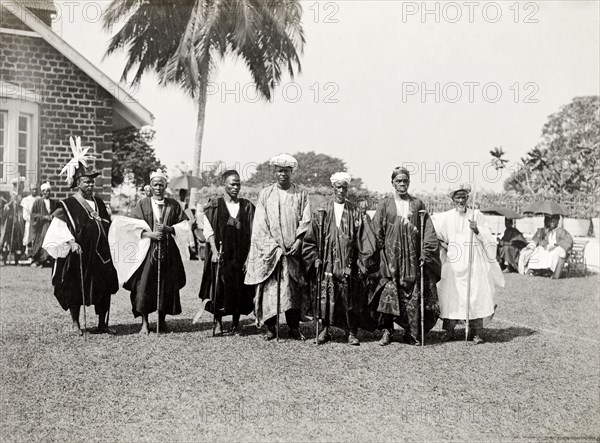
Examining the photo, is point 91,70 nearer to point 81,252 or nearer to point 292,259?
point 81,252

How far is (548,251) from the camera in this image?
629 inches

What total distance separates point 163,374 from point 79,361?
37.8 inches

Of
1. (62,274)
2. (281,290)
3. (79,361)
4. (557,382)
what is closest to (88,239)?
(62,274)

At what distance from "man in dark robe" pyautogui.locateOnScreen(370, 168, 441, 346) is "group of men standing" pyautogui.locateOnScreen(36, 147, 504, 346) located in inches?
0.5

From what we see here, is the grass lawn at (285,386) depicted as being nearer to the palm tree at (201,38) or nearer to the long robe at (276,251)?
the long robe at (276,251)

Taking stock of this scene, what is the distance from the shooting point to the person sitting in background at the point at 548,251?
615 inches

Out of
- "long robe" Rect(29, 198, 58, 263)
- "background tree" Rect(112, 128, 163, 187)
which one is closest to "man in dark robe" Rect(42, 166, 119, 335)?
"long robe" Rect(29, 198, 58, 263)

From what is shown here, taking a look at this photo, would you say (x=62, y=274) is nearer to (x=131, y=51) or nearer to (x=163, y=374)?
(x=163, y=374)

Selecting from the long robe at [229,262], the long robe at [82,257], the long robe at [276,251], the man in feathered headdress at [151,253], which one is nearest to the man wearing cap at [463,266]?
the long robe at [276,251]

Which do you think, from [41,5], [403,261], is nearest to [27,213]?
[41,5]

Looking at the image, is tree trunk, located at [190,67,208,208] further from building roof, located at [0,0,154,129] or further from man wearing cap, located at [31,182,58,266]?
man wearing cap, located at [31,182,58,266]

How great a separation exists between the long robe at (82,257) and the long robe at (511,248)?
12.0 meters

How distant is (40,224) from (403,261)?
1041 cm

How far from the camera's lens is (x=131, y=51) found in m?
20.4
